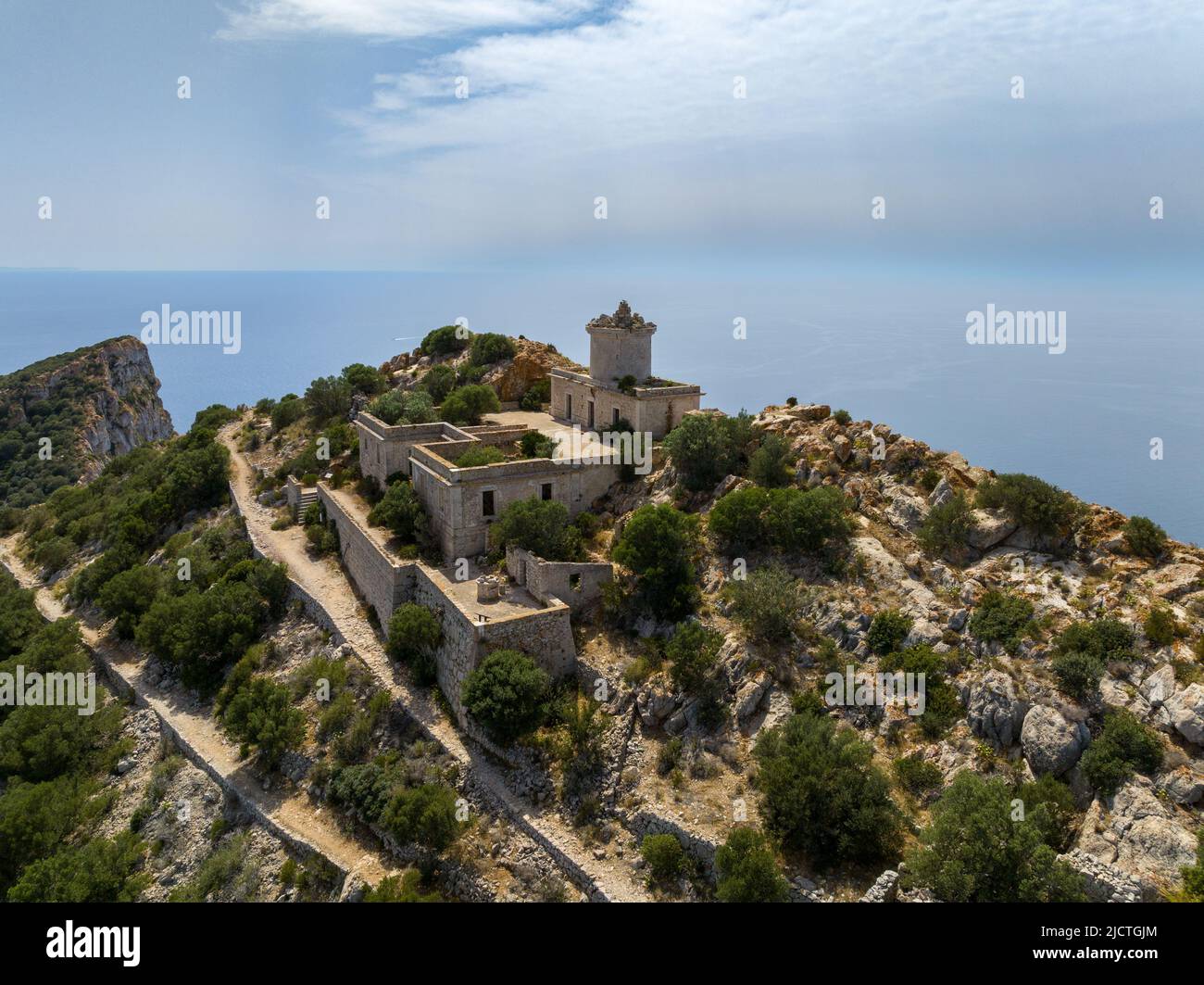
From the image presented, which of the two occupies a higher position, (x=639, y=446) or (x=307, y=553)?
(x=639, y=446)

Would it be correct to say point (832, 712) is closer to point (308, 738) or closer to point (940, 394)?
point (308, 738)

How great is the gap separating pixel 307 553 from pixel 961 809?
27.5m

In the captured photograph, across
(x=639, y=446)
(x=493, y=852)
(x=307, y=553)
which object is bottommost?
(x=493, y=852)

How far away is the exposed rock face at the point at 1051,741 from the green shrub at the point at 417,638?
17.2 meters

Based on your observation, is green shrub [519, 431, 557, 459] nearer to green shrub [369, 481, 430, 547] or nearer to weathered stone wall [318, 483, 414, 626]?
green shrub [369, 481, 430, 547]

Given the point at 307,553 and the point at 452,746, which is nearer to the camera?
the point at 452,746

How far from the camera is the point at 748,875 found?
50.8ft

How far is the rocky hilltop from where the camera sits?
6950cm

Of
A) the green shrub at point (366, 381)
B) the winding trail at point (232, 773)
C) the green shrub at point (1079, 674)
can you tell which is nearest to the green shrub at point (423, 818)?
the winding trail at point (232, 773)

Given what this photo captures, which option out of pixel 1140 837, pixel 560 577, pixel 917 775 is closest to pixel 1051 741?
pixel 1140 837

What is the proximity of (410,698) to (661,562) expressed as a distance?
31.3ft
